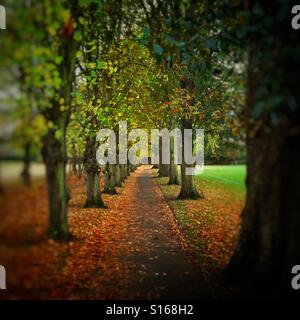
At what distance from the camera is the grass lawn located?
8145mm

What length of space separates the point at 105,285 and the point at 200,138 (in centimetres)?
1243

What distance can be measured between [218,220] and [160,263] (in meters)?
3.52

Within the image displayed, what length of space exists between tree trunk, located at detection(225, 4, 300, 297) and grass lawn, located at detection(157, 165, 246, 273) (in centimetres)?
58

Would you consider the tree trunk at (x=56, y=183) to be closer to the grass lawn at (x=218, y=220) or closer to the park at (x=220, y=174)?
the park at (x=220, y=174)

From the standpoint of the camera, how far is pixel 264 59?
6.52m

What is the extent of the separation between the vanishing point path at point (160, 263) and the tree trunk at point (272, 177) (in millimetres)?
1388

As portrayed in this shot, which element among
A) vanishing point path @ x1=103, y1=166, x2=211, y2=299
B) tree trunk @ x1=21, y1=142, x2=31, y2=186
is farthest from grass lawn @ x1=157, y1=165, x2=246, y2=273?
tree trunk @ x1=21, y1=142, x2=31, y2=186

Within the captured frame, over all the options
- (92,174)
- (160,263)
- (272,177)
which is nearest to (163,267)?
(160,263)

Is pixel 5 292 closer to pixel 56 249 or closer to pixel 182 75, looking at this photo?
pixel 56 249

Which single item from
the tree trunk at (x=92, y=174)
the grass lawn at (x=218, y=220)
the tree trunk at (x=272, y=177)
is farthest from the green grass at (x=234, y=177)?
the tree trunk at (x=92, y=174)

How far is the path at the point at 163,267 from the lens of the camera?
26.2ft

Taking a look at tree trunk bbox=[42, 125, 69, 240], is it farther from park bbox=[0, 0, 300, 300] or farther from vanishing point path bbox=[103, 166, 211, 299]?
vanishing point path bbox=[103, 166, 211, 299]

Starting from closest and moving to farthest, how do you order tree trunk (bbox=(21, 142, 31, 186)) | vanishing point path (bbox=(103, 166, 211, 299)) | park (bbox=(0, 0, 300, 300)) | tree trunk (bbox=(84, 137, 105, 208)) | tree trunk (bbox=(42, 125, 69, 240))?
park (bbox=(0, 0, 300, 300)), tree trunk (bbox=(21, 142, 31, 186)), vanishing point path (bbox=(103, 166, 211, 299)), tree trunk (bbox=(42, 125, 69, 240)), tree trunk (bbox=(84, 137, 105, 208))
